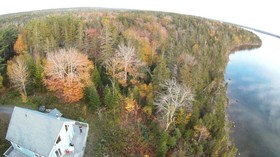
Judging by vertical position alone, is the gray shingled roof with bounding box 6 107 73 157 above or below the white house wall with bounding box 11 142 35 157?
above

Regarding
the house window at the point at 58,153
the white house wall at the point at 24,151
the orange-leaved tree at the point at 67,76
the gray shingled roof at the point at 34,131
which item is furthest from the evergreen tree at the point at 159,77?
the white house wall at the point at 24,151

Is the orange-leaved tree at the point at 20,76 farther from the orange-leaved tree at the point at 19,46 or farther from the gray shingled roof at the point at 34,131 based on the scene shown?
the orange-leaved tree at the point at 19,46

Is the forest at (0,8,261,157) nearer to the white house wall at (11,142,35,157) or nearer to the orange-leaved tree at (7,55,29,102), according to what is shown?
the orange-leaved tree at (7,55,29,102)

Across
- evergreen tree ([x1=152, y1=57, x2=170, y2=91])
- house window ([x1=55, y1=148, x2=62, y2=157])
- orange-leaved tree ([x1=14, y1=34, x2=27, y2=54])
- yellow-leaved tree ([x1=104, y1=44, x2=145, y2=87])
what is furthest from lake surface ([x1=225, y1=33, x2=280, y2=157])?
orange-leaved tree ([x1=14, y1=34, x2=27, y2=54])

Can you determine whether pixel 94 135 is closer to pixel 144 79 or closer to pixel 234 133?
pixel 144 79

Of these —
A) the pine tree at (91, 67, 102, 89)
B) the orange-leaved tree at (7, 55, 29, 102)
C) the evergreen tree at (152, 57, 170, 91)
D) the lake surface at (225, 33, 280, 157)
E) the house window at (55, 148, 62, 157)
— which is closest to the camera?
the house window at (55, 148, 62, 157)

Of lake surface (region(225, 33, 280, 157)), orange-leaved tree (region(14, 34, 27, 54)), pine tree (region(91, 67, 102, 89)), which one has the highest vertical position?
orange-leaved tree (region(14, 34, 27, 54))

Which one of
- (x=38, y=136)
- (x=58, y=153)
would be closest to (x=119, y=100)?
(x=58, y=153)
